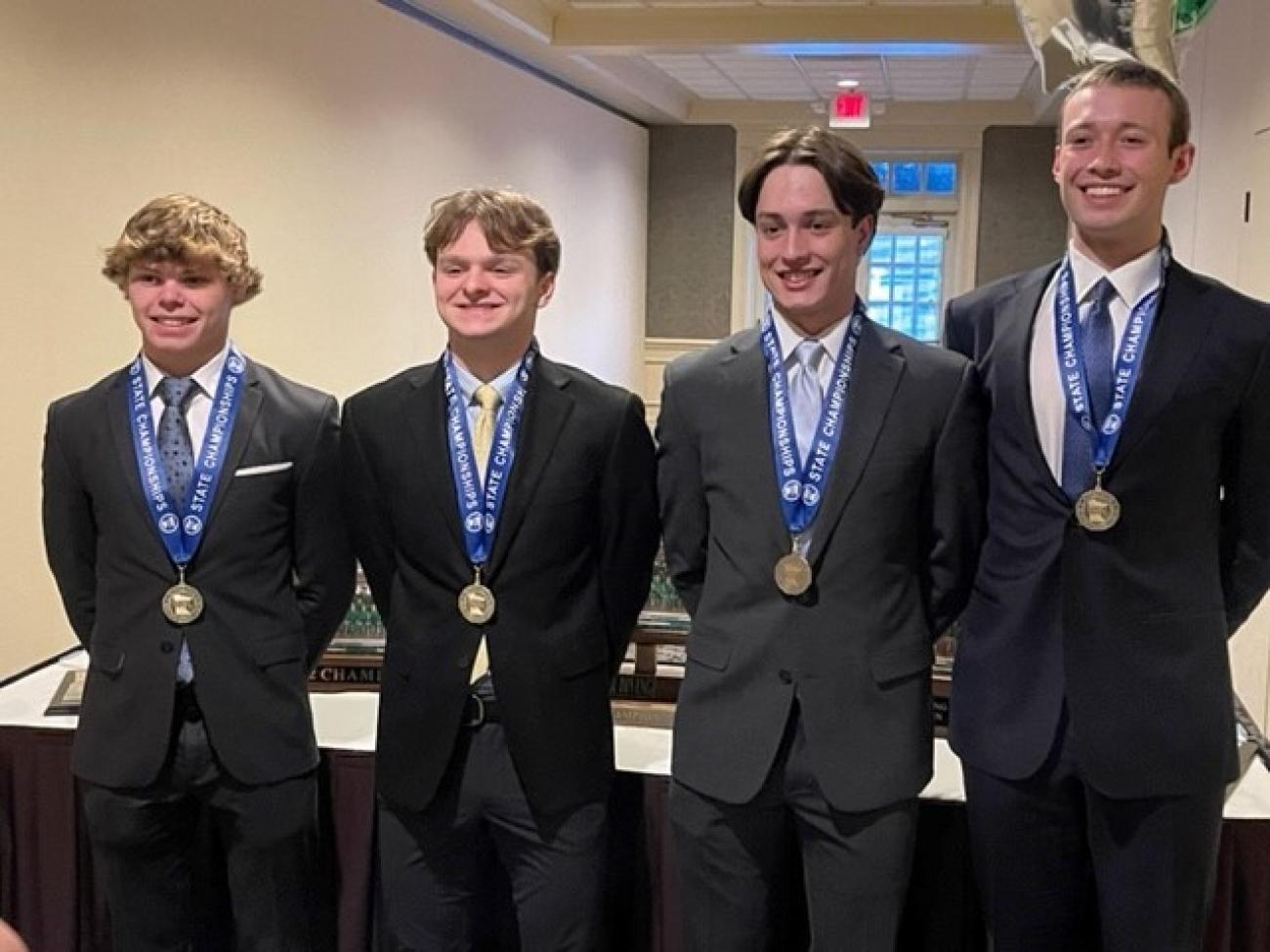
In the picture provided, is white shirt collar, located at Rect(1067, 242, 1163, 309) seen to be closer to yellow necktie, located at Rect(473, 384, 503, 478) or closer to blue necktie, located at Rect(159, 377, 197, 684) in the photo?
yellow necktie, located at Rect(473, 384, 503, 478)

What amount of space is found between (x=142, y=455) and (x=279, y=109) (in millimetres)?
3245

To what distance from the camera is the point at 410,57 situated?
6.11 metres

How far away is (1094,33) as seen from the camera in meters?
2.68

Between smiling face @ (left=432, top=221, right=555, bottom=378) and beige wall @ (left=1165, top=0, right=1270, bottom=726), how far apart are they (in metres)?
2.66

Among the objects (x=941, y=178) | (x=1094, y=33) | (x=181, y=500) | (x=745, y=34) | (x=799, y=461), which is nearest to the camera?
(x=799, y=461)

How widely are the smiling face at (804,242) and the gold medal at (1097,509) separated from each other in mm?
415

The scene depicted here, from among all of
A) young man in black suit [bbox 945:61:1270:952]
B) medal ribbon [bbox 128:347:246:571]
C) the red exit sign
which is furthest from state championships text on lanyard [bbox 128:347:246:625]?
the red exit sign

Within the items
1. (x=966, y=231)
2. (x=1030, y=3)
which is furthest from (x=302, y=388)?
(x=966, y=231)

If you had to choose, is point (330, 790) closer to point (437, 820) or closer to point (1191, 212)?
point (437, 820)

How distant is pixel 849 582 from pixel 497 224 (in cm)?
71

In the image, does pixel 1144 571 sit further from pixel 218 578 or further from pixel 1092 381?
pixel 218 578

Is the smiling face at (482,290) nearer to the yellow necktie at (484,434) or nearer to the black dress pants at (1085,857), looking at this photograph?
the yellow necktie at (484,434)

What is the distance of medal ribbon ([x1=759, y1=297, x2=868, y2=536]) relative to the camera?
5.88 feet

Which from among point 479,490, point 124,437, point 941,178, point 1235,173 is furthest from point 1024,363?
point 941,178
